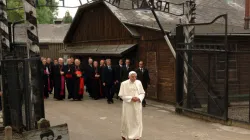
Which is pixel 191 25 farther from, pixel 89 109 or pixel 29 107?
pixel 29 107

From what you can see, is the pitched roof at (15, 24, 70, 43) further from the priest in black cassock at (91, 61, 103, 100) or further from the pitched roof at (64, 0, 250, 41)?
the priest in black cassock at (91, 61, 103, 100)

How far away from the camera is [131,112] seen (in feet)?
28.7

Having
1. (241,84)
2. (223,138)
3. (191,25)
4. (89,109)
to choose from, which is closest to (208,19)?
(241,84)

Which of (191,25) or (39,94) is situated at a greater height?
(191,25)

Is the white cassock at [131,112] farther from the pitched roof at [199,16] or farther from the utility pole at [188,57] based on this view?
the pitched roof at [199,16]

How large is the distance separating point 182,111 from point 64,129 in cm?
715

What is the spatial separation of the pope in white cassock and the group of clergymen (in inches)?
256

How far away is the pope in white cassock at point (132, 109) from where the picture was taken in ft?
28.3

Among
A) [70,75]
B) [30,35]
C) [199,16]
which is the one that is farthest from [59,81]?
[199,16]

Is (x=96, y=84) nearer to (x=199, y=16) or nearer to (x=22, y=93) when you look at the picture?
(x=199, y=16)

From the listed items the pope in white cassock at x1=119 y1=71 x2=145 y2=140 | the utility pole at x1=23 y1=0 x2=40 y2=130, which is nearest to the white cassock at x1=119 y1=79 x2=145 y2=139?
the pope in white cassock at x1=119 y1=71 x2=145 y2=140

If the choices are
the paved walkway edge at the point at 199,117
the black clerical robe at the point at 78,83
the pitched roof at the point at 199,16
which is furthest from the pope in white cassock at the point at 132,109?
the black clerical robe at the point at 78,83

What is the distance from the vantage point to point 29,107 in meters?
8.38

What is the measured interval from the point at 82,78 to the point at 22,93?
781cm
